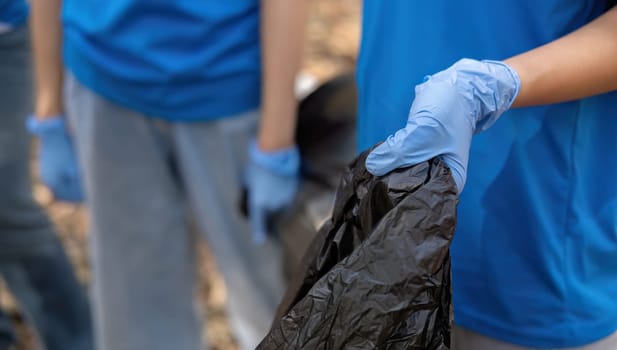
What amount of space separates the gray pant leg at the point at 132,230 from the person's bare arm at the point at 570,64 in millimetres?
1020

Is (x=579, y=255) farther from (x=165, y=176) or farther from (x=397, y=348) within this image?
(x=165, y=176)

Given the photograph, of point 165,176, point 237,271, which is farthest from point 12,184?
point 237,271

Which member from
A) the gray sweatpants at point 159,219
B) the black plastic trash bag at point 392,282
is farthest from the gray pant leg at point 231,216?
the black plastic trash bag at point 392,282

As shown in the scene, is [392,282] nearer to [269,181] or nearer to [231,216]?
[269,181]

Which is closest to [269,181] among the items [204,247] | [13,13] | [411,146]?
[411,146]

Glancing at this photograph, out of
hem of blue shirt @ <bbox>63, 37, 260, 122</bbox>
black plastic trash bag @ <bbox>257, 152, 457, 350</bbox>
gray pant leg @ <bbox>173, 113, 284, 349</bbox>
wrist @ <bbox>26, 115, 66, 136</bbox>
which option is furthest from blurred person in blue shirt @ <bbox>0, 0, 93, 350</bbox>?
black plastic trash bag @ <bbox>257, 152, 457, 350</bbox>

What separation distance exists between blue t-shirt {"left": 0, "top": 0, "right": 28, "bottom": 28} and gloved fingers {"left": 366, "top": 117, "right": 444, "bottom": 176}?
1.47 meters

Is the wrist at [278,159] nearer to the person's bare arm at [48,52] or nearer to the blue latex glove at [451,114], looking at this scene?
the person's bare arm at [48,52]

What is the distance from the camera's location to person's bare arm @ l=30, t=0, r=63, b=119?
193cm

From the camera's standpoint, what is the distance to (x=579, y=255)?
112cm

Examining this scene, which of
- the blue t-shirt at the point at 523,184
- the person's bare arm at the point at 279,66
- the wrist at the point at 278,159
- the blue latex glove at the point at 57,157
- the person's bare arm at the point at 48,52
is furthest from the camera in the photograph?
the blue latex glove at the point at 57,157

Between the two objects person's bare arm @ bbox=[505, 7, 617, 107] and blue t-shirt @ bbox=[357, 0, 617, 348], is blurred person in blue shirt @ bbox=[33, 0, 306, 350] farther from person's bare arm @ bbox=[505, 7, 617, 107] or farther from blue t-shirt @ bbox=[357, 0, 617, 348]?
person's bare arm @ bbox=[505, 7, 617, 107]

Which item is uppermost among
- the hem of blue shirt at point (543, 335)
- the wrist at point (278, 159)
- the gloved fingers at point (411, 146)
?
the gloved fingers at point (411, 146)

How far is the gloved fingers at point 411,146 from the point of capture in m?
0.95
